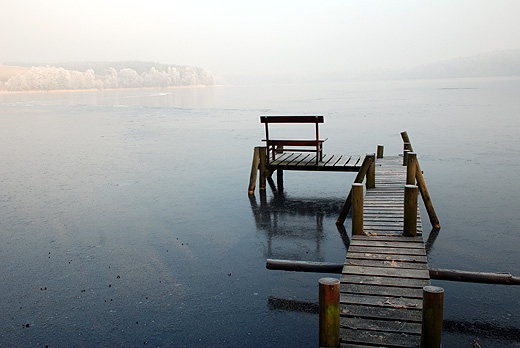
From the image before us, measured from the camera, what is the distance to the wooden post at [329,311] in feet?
14.8

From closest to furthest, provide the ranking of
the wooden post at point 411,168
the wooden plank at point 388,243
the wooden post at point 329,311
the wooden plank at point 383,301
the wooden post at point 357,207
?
the wooden post at point 329,311 → the wooden plank at point 383,301 → the wooden plank at point 388,243 → the wooden post at point 357,207 → the wooden post at point 411,168

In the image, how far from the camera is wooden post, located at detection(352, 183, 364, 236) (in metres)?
7.70

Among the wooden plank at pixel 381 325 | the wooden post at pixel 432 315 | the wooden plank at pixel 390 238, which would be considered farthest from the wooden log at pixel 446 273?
the wooden post at pixel 432 315

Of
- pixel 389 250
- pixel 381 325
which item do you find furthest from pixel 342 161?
pixel 381 325

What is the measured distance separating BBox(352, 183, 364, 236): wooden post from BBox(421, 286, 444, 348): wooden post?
3265mm

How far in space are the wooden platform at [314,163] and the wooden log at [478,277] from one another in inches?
249

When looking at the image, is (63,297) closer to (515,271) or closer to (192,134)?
(515,271)

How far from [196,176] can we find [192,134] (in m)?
13.2

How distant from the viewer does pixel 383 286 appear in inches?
238

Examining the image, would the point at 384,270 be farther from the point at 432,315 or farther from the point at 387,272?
the point at 432,315

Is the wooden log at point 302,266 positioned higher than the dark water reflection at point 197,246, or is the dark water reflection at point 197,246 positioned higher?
the wooden log at point 302,266

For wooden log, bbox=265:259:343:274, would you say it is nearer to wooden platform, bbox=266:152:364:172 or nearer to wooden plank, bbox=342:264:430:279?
Result: wooden plank, bbox=342:264:430:279

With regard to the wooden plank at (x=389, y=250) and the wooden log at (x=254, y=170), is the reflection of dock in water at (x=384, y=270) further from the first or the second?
the wooden log at (x=254, y=170)

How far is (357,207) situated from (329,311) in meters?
3.38
